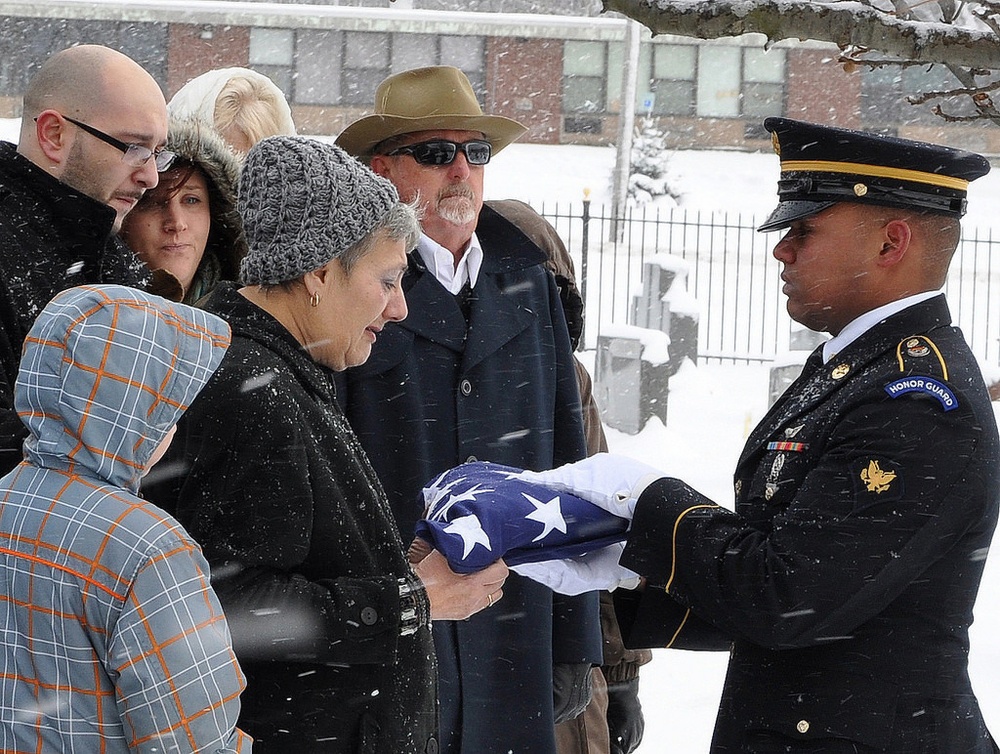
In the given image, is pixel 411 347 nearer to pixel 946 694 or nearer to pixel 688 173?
pixel 946 694

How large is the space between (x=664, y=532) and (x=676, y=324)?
32.8 feet

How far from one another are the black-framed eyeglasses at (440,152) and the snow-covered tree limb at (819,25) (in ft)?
1.76

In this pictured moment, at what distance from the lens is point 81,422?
1870mm

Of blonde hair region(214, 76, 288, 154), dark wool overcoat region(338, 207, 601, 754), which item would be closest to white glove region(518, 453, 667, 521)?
dark wool overcoat region(338, 207, 601, 754)

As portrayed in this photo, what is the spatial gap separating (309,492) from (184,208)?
1.43 meters

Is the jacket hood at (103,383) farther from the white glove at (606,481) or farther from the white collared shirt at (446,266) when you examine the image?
the white collared shirt at (446,266)

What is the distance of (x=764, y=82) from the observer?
32.9 m

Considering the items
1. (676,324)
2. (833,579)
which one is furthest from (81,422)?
(676,324)

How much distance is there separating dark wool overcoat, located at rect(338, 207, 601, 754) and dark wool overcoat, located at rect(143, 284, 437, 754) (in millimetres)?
711

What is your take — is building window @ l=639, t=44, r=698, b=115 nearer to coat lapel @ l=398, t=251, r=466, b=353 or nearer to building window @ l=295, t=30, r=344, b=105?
building window @ l=295, t=30, r=344, b=105

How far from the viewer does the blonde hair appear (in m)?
4.10

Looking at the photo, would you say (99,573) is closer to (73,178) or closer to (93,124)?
(73,178)

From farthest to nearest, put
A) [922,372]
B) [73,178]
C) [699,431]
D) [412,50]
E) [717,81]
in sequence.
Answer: [717,81] < [412,50] < [699,431] < [73,178] < [922,372]

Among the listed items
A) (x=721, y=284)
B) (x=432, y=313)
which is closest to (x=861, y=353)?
(x=432, y=313)
